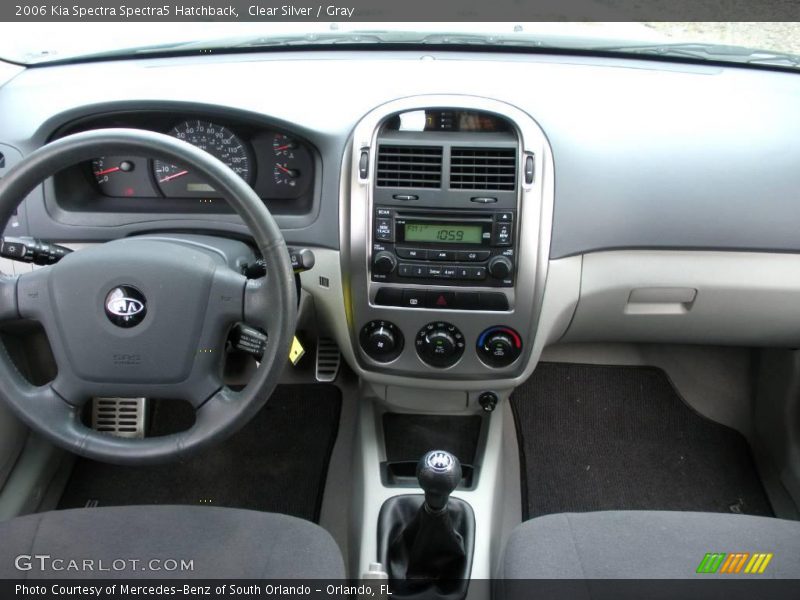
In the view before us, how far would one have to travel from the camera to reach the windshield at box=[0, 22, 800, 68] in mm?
1661

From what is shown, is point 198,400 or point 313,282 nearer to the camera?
point 198,400

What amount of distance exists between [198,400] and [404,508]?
2.08 ft

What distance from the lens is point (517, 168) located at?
4.87 feet

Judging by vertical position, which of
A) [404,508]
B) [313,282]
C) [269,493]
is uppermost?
[313,282]

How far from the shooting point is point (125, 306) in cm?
126

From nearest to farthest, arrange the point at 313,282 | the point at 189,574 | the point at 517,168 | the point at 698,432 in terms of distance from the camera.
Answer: the point at 189,574 < the point at 517,168 < the point at 313,282 < the point at 698,432

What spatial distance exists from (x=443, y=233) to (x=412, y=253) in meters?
0.08

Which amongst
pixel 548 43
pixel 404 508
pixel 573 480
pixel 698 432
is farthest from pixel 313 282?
pixel 698 432

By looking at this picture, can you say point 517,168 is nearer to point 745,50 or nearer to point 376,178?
point 376,178

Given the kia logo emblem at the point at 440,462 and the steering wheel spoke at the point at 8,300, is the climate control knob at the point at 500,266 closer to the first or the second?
the kia logo emblem at the point at 440,462

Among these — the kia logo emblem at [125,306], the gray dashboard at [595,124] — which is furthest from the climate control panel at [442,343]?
the kia logo emblem at [125,306]

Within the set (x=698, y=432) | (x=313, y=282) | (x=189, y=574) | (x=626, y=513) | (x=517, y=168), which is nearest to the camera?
(x=189, y=574)

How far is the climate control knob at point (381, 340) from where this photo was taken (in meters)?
1.62

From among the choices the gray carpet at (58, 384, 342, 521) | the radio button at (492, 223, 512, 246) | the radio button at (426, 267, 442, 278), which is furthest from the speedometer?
the gray carpet at (58, 384, 342, 521)
